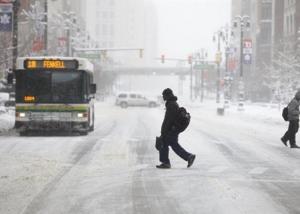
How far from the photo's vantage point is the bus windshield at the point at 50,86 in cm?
2459

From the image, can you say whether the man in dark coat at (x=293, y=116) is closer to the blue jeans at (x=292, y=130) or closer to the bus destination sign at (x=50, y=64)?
the blue jeans at (x=292, y=130)

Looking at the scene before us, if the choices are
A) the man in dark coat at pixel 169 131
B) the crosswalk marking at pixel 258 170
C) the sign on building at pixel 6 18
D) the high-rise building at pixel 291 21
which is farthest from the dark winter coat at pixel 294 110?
the high-rise building at pixel 291 21

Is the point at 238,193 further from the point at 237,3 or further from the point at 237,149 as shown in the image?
the point at 237,3

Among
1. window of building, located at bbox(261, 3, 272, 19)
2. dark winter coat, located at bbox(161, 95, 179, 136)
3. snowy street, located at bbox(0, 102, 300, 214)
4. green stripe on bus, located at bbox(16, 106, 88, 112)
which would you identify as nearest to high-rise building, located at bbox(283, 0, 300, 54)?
window of building, located at bbox(261, 3, 272, 19)

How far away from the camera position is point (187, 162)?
1641 cm

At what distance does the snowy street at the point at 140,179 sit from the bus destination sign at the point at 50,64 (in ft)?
11.0

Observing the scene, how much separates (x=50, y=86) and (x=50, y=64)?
0.75m

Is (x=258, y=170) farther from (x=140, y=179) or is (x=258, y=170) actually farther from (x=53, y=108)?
(x=53, y=108)

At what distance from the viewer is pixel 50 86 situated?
2470cm

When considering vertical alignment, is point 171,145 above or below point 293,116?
below

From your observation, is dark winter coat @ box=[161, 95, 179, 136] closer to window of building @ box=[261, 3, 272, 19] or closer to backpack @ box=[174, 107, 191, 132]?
backpack @ box=[174, 107, 191, 132]

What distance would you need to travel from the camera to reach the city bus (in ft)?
80.3

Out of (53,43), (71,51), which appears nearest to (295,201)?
(71,51)

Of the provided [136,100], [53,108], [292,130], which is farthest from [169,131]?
[136,100]
